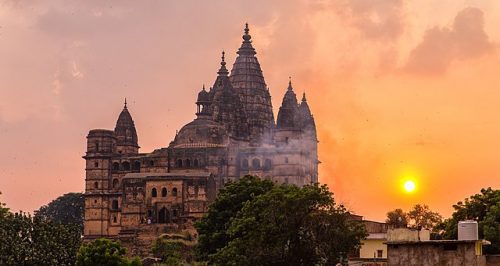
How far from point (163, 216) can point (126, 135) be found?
1441cm

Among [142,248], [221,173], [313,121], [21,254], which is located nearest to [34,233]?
[21,254]

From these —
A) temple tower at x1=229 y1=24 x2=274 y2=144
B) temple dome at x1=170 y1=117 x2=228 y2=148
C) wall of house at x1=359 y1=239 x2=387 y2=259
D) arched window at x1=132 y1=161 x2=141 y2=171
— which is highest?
temple tower at x1=229 y1=24 x2=274 y2=144

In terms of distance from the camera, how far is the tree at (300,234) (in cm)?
4794

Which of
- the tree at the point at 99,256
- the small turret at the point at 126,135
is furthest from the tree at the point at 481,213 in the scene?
the small turret at the point at 126,135

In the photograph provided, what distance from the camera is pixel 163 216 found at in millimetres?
96250

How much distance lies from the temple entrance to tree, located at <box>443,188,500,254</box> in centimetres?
4264

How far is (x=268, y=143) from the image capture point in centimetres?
10450

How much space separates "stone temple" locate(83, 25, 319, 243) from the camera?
314ft

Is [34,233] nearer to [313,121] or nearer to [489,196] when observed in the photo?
[489,196]

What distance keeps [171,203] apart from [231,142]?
839 centimetres

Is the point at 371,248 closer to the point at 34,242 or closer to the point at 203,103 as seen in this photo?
the point at 34,242

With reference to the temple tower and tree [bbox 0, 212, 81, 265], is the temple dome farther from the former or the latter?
tree [bbox 0, 212, 81, 265]

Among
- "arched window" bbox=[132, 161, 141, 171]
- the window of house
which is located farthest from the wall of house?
"arched window" bbox=[132, 161, 141, 171]

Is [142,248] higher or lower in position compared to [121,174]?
lower
